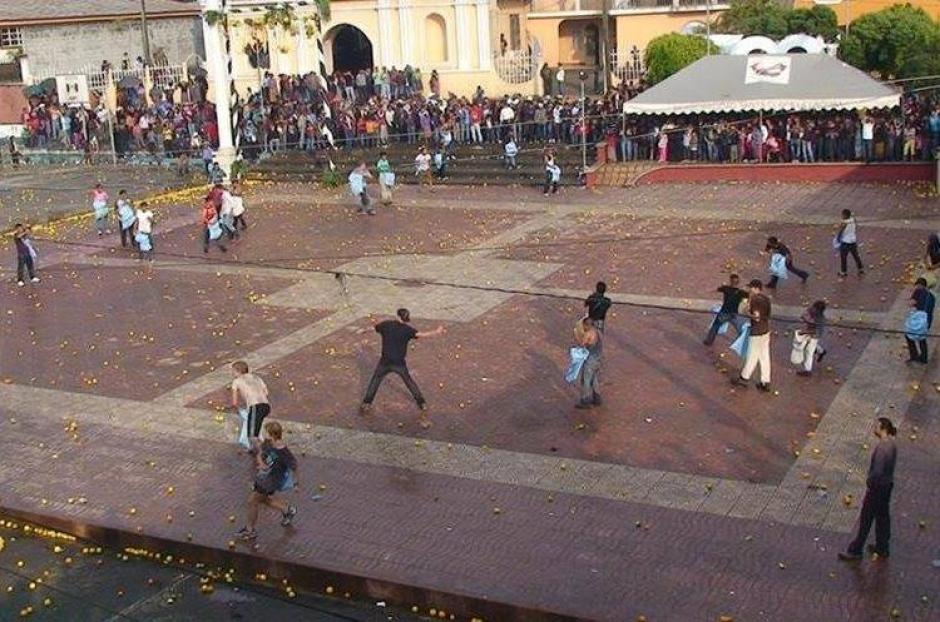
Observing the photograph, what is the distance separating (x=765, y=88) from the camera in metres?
31.3

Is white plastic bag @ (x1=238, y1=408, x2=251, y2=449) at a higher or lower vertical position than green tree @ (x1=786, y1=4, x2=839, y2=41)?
lower

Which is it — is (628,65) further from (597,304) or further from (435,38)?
(597,304)

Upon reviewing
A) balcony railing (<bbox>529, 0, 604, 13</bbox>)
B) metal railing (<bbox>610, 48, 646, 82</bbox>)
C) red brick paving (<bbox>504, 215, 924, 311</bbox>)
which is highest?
balcony railing (<bbox>529, 0, 604, 13</bbox>)

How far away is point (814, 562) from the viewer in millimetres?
11039

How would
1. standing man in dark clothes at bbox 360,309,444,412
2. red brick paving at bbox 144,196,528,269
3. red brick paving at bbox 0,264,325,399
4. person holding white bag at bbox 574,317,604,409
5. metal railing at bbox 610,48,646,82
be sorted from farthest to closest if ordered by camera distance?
metal railing at bbox 610,48,646,82, red brick paving at bbox 144,196,528,269, red brick paving at bbox 0,264,325,399, standing man in dark clothes at bbox 360,309,444,412, person holding white bag at bbox 574,317,604,409

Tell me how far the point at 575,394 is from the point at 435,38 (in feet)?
95.3

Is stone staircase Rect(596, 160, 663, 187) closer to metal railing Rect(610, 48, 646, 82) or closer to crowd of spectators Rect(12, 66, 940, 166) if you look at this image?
crowd of spectators Rect(12, 66, 940, 166)

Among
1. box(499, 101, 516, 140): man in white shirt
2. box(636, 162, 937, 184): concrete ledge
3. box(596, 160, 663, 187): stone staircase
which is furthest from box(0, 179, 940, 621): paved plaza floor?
box(499, 101, 516, 140): man in white shirt

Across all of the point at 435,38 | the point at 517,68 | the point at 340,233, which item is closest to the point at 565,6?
the point at 517,68

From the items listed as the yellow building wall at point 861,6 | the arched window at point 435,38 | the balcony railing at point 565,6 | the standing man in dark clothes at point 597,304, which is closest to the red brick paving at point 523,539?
the standing man in dark clothes at point 597,304

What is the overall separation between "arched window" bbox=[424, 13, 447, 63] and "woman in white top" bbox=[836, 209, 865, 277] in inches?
951

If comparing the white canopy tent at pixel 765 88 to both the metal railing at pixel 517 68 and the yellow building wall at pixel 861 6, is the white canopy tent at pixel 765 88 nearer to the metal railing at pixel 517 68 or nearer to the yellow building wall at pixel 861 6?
the metal railing at pixel 517 68

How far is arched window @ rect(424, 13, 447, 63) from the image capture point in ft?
140

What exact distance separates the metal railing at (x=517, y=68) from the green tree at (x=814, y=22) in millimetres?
8370
